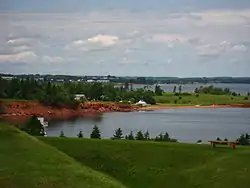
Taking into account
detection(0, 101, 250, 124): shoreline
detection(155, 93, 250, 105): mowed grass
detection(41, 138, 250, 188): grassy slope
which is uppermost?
detection(41, 138, 250, 188): grassy slope

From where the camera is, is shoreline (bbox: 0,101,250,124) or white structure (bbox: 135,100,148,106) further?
white structure (bbox: 135,100,148,106)

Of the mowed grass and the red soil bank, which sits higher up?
the mowed grass

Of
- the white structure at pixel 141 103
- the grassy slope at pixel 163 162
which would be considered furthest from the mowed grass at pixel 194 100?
the grassy slope at pixel 163 162

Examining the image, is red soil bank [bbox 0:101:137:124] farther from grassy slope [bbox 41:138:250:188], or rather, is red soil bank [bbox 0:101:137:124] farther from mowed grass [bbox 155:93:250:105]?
grassy slope [bbox 41:138:250:188]

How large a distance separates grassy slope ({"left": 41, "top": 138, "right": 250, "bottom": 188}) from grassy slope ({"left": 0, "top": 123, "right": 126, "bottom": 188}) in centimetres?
178

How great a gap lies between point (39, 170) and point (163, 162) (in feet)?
19.5

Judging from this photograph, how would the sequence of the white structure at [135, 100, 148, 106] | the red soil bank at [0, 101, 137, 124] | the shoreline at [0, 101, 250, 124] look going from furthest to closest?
the white structure at [135, 100, 148, 106] → the red soil bank at [0, 101, 137, 124] → the shoreline at [0, 101, 250, 124]

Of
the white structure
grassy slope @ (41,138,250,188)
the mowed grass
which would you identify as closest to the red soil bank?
the white structure

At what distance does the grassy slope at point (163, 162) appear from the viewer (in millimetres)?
18156

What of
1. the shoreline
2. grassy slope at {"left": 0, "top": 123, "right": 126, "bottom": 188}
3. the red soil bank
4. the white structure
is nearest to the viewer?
grassy slope at {"left": 0, "top": 123, "right": 126, "bottom": 188}

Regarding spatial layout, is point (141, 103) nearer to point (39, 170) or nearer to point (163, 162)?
point (163, 162)

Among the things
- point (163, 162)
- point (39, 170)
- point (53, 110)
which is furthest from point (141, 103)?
point (39, 170)

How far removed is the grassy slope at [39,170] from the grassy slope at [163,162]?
178cm

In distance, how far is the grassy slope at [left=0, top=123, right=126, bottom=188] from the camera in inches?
595
